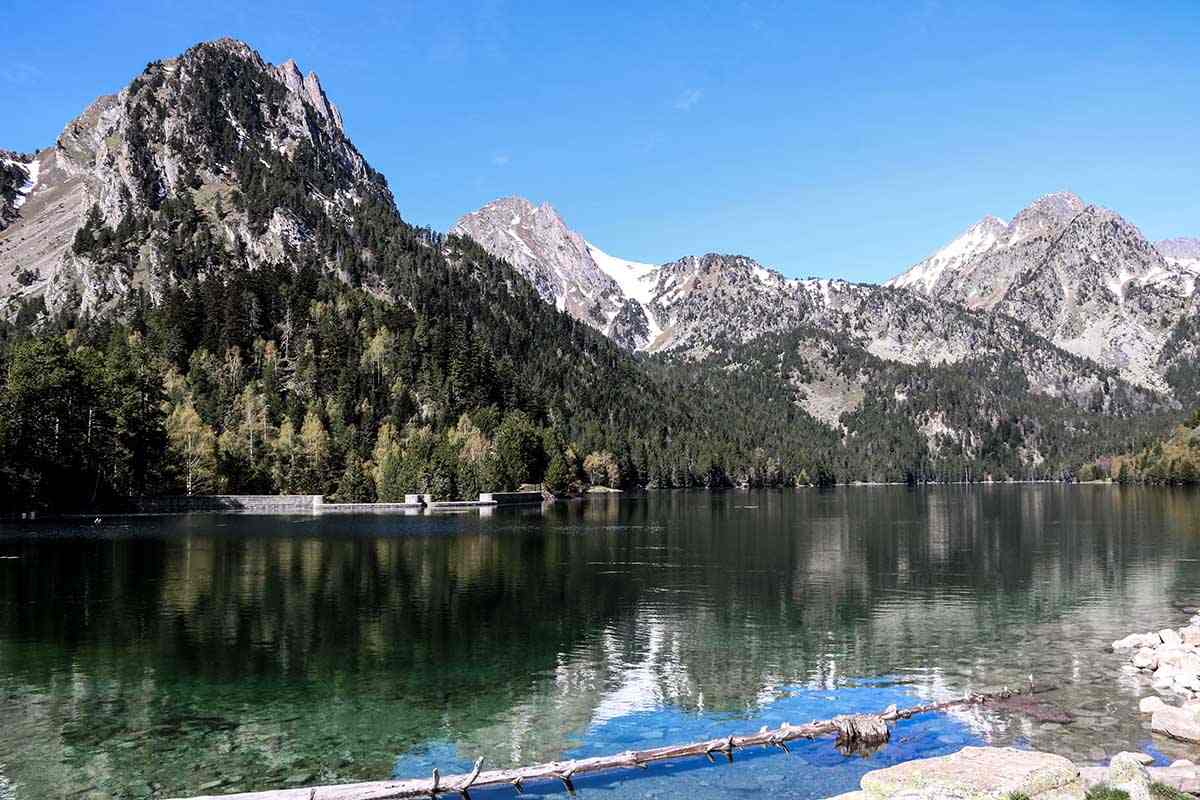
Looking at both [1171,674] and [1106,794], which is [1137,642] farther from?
[1106,794]

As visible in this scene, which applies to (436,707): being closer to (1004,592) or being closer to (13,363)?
(1004,592)

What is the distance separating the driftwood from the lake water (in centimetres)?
60

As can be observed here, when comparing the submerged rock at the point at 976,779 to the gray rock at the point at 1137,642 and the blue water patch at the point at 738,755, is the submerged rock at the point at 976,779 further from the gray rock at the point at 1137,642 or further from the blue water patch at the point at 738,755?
the gray rock at the point at 1137,642

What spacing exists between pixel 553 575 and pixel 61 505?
363 ft

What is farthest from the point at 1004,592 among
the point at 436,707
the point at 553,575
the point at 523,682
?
the point at 436,707

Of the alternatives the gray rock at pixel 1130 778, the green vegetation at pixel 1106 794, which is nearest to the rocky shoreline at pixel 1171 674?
A: the gray rock at pixel 1130 778

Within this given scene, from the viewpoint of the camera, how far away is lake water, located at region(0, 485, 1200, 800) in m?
35.5

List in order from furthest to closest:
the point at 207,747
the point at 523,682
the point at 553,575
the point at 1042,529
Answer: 1. the point at 1042,529
2. the point at 553,575
3. the point at 523,682
4. the point at 207,747

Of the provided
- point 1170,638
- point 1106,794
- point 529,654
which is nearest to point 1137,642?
point 1170,638

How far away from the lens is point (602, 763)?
3269 cm

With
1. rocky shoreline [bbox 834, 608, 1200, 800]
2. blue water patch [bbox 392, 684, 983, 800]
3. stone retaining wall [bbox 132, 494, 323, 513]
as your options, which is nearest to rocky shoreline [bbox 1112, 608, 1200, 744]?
rocky shoreline [bbox 834, 608, 1200, 800]

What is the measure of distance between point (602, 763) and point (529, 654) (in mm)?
21332

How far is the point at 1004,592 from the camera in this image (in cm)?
7825

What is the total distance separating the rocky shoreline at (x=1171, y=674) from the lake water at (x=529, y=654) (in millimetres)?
1024
